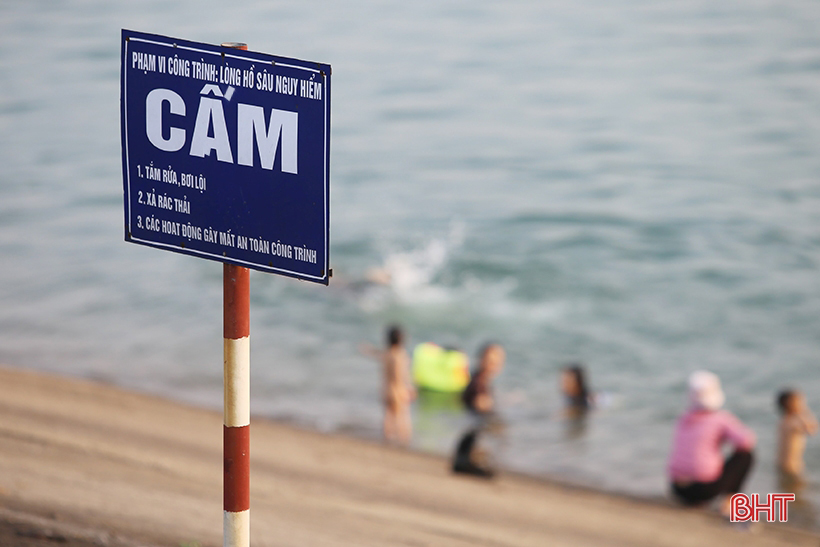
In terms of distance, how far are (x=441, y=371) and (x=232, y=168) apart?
9987 mm

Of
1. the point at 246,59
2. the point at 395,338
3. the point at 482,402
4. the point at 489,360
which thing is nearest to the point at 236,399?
the point at 246,59

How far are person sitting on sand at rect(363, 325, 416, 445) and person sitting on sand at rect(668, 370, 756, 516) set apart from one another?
330cm

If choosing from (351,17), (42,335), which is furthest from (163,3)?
(42,335)

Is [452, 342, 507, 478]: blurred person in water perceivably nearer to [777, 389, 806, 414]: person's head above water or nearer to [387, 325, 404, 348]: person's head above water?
[387, 325, 404, 348]: person's head above water

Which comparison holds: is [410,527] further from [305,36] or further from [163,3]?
[163,3]

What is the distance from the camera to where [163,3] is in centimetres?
4388

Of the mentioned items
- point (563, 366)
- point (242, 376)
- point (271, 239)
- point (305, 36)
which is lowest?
point (563, 366)

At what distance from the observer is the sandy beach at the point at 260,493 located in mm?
6094

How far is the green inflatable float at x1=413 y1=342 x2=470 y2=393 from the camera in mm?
13594

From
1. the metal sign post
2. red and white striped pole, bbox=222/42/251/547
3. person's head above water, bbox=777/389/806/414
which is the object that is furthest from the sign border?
person's head above water, bbox=777/389/806/414

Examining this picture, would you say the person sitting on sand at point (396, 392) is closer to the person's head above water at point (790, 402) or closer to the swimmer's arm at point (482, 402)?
the swimmer's arm at point (482, 402)

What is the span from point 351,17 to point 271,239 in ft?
129

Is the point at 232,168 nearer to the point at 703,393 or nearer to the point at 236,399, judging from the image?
the point at 236,399

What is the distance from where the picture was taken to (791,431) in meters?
11.0
